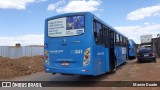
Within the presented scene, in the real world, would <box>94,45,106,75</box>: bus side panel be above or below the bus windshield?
below

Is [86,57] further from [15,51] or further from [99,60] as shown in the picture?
[15,51]

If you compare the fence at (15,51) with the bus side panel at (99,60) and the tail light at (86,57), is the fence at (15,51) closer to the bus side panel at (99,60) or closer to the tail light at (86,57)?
the bus side panel at (99,60)

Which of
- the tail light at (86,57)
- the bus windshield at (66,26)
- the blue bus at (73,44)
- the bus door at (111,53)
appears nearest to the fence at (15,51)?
the bus door at (111,53)

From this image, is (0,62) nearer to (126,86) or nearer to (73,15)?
(73,15)

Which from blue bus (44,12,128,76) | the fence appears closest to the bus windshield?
blue bus (44,12,128,76)

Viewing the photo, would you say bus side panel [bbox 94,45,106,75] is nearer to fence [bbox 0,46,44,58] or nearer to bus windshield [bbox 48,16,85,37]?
bus windshield [bbox 48,16,85,37]

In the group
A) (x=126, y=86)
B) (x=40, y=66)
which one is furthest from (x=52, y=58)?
(x=40, y=66)

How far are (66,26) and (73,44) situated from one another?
985 millimetres

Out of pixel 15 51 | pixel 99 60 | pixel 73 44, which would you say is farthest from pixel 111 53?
pixel 15 51

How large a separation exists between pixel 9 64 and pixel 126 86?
37.3ft

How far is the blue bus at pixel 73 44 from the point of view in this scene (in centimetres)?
1283

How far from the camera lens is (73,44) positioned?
13.1m

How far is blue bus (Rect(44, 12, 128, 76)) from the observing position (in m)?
12.8

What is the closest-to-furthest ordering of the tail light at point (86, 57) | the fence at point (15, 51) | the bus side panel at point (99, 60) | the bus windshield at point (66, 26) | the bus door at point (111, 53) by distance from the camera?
1. the tail light at point (86, 57)
2. the bus windshield at point (66, 26)
3. the bus side panel at point (99, 60)
4. the bus door at point (111, 53)
5. the fence at point (15, 51)
